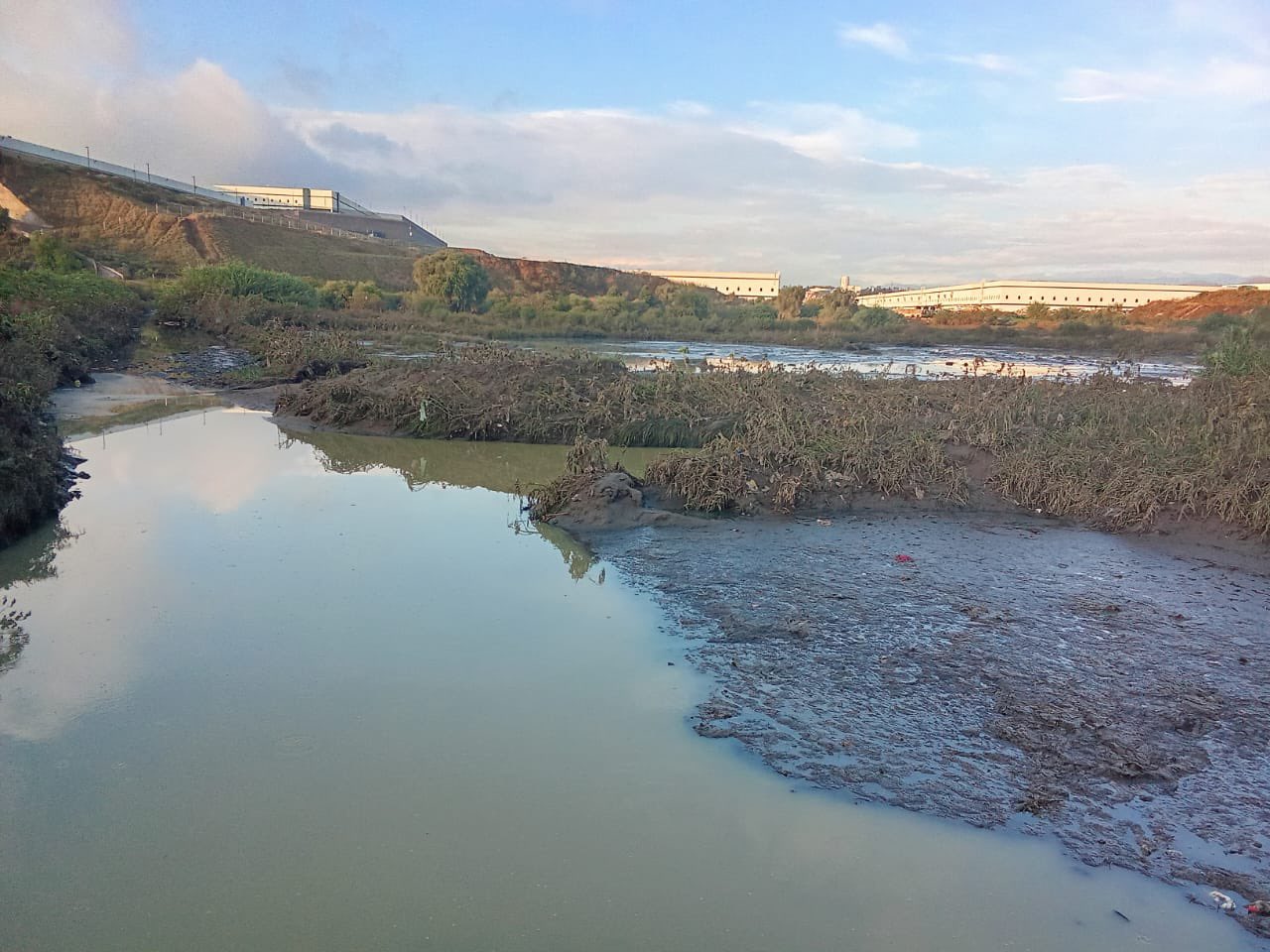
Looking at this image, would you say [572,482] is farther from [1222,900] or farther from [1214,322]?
[1214,322]

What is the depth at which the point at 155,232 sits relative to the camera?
2122 inches

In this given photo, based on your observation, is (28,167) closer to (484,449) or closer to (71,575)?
(484,449)

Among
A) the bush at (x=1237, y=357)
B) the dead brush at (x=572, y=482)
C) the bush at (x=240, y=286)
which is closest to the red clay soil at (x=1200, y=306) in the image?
the bush at (x=1237, y=357)

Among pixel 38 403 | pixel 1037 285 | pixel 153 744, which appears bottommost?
pixel 153 744

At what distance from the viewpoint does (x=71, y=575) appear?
6.30 m

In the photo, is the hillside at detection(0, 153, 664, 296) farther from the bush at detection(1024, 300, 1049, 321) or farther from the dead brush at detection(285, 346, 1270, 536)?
the bush at detection(1024, 300, 1049, 321)

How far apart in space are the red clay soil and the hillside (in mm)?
46693

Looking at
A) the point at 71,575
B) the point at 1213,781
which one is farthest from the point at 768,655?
the point at 71,575

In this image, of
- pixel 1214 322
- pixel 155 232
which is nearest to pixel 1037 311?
pixel 1214 322

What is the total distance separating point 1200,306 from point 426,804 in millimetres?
56763

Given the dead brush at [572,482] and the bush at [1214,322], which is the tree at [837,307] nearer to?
the bush at [1214,322]

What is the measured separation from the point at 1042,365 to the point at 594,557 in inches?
867

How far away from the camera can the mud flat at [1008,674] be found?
12.1ft

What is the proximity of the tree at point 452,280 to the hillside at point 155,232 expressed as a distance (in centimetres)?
1116
